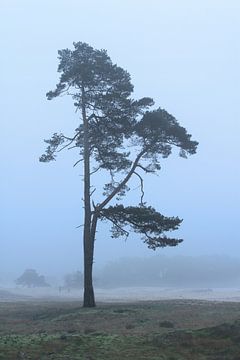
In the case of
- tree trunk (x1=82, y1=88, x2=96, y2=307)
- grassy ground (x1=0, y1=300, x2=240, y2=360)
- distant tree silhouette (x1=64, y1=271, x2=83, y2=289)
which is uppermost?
distant tree silhouette (x1=64, y1=271, x2=83, y2=289)

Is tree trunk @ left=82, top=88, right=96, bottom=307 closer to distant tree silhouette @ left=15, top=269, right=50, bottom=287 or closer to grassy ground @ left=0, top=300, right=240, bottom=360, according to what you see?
grassy ground @ left=0, top=300, right=240, bottom=360

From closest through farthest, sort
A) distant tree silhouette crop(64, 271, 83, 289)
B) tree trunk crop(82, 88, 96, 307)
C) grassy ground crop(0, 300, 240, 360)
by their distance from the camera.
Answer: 1. grassy ground crop(0, 300, 240, 360)
2. tree trunk crop(82, 88, 96, 307)
3. distant tree silhouette crop(64, 271, 83, 289)

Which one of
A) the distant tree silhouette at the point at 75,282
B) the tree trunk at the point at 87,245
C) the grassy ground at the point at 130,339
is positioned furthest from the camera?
the distant tree silhouette at the point at 75,282

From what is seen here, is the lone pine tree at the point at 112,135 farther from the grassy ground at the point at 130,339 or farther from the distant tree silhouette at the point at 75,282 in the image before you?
the distant tree silhouette at the point at 75,282

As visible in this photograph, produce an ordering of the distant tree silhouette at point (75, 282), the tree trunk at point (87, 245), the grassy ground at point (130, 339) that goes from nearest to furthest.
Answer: the grassy ground at point (130, 339)
the tree trunk at point (87, 245)
the distant tree silhouette at point (75, 282)

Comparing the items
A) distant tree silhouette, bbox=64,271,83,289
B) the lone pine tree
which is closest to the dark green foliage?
the lone pine tree

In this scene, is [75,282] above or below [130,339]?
above

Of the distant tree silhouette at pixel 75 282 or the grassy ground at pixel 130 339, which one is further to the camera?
the distant tree silhouette at pixel 75 282

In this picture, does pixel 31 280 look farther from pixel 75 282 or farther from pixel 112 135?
pixel 112 135

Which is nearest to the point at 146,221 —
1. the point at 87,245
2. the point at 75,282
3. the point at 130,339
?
the point at 87,245

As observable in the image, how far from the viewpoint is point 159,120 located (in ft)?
96.9

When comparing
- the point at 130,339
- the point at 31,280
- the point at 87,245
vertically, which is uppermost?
the point at 31,280

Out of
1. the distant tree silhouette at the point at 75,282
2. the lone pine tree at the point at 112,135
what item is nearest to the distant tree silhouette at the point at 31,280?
the distant tree silhouette at the point at 75,282

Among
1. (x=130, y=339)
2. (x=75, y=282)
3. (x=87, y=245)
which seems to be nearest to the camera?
(x=130, y=339)
